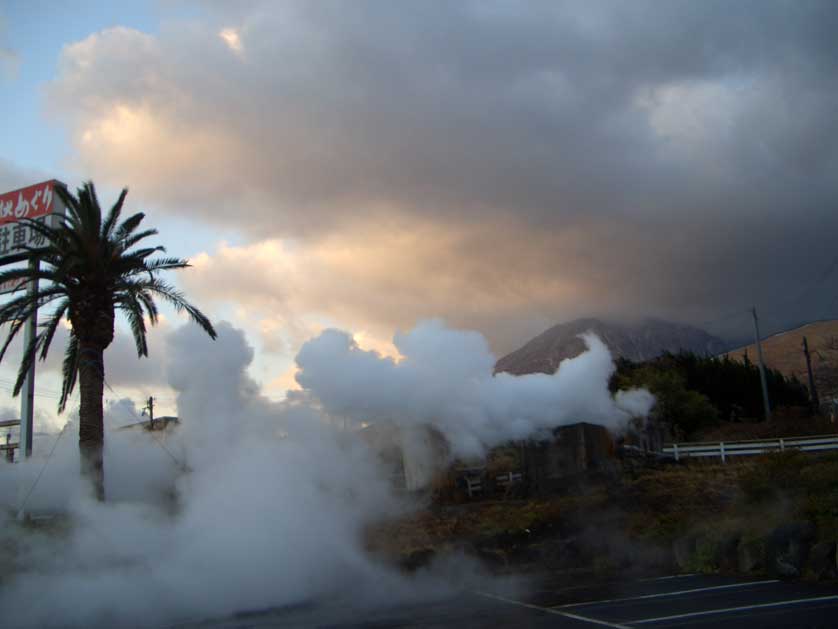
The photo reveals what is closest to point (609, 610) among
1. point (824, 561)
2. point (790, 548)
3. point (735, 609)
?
point (735, 609)

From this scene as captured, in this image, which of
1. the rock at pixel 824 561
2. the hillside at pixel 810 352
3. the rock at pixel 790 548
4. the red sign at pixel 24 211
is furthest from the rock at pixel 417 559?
the hillside at pixel 810 352

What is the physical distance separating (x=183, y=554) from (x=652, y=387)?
33.7 m

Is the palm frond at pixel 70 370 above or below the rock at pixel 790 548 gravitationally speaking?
above

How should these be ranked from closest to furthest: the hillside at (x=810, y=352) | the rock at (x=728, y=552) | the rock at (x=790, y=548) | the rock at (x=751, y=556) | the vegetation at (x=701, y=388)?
the rock at (x=790, y=548) → the rock at (x=751, y=556) → the rock at (x=728, y=552) → the vegetation at (x=701, y=388) → the hillside at (x=810, y=352)

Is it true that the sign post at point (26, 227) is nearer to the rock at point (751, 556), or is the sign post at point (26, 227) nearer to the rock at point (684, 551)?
the rock at point (684, 551)

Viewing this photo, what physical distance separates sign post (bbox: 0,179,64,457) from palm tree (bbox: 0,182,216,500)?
5411 mm

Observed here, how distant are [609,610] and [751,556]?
6.28 m

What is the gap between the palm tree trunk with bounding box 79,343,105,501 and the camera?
73.0ft

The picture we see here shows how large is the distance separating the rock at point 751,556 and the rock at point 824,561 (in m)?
1.47

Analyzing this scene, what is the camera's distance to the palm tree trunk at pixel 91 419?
22.2 metres

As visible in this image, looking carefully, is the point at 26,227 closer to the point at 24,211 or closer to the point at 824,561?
the point at 24,211

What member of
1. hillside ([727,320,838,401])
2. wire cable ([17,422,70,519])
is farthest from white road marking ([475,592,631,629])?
hillside ([727,320,838,401])

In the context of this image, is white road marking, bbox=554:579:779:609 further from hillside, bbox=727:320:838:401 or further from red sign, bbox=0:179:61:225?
hillside, bbox=727:320:838:401

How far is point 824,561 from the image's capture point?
18.4 meters
